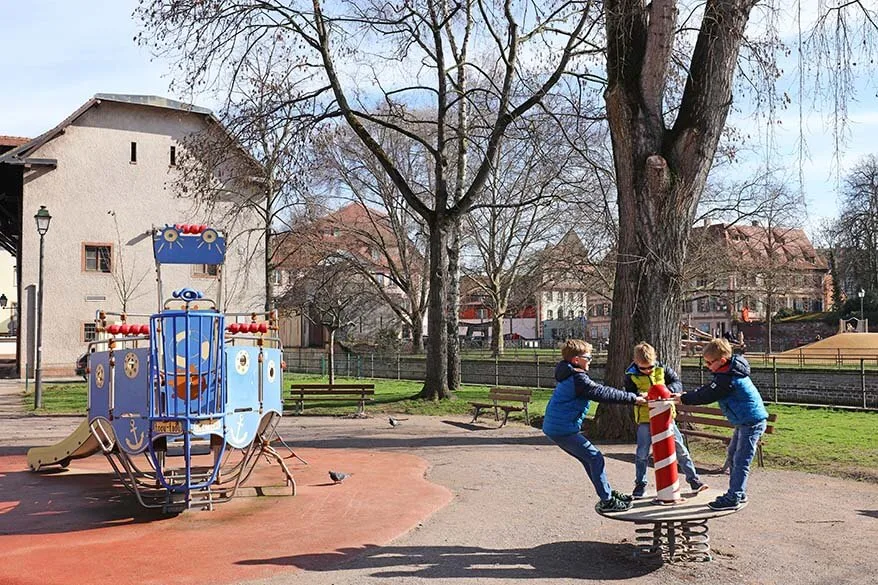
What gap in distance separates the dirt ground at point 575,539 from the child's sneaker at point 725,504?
0.53 metres

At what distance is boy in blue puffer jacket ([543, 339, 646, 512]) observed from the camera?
7.99m

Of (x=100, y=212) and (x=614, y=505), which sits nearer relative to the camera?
(x=614, y=505)

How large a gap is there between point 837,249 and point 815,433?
60720 mm

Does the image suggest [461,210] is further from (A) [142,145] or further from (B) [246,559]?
(A) [142,145]

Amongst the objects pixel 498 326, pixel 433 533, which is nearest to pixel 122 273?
pixel 498 326

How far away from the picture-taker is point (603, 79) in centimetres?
1998

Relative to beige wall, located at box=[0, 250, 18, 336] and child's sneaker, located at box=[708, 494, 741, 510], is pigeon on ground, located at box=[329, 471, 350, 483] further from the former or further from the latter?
beige wall, located at box=[0, 250, 18, 336]

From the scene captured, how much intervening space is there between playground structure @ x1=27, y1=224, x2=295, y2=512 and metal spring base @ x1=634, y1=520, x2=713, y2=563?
5420mm

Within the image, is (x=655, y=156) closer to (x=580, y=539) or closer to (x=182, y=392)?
(x=580, y=539)

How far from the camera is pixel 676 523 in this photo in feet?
25.9

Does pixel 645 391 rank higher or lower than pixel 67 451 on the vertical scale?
higher

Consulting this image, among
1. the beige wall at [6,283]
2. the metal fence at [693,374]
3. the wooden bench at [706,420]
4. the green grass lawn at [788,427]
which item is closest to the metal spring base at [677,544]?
the wooden bench at [706,420]

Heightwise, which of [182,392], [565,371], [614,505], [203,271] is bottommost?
[614,505]

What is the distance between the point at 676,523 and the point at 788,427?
42.9 ft
